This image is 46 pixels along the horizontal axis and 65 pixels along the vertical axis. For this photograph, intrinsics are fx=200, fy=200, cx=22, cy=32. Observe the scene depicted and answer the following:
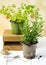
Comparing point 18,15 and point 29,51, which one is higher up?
point 18,15

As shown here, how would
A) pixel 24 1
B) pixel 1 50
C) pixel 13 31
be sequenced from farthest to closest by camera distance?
pixel 24 1, pixel 13 31, pixel 1 50

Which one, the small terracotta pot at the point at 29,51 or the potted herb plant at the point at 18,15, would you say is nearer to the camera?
the small terracotta pot at the point at 29,51

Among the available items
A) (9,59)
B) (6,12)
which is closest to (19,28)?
(6,12)

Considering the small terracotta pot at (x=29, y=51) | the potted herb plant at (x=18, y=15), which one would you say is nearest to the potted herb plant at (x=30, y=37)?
the small terracotta pot at (x=29, y=51)

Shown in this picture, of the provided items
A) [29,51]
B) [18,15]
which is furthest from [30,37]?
[18,15]

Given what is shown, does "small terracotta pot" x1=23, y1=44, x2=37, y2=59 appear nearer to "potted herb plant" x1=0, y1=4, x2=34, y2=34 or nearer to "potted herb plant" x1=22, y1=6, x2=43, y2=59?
"potted herb plant" x1=22, y1=6, x2=43, y2=59

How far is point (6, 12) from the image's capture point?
1596 mm

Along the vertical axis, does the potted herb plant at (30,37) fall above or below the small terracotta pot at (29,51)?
above

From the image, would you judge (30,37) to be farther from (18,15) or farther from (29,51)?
(18,15)

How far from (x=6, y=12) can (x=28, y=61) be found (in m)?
0.44

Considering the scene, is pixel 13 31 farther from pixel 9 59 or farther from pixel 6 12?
pixel 9 59

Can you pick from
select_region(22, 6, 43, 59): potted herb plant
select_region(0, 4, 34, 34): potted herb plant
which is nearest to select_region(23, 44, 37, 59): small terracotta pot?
select_region(22, 6, 43, 59): potted herb plant

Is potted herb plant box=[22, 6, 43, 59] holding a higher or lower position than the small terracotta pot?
higher

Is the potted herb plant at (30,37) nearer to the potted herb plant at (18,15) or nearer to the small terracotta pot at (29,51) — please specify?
the small terracotta pot at (29,51)
